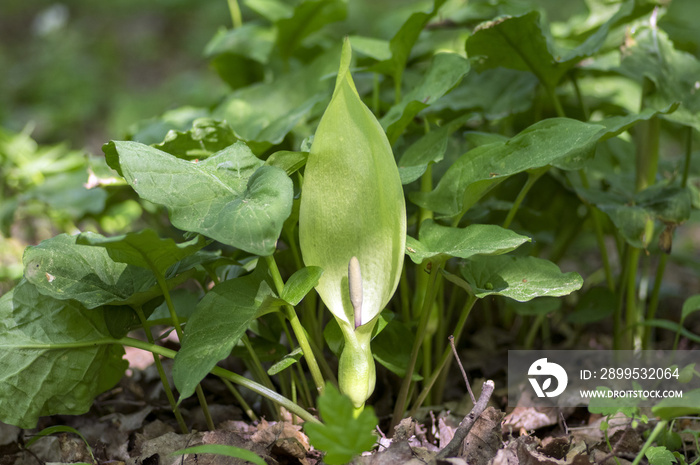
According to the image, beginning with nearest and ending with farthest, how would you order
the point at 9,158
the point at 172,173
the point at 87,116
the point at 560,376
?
the point at 172,173 < the point at 560,376 < the point at 9,158 < the point at 87,116

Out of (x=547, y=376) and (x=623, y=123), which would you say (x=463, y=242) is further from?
(x=547, y=376)

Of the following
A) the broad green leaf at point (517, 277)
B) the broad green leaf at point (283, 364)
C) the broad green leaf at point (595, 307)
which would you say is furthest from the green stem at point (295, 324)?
the broad green leaf at point (595, 307)

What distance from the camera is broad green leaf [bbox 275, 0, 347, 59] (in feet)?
4.57

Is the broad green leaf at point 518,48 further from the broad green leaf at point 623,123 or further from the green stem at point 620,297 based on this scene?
the green stem at point 620,297

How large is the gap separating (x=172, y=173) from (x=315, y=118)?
55 centimetres

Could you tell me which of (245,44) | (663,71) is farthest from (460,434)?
(245,44)

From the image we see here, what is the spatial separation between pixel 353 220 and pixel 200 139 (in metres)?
0.41

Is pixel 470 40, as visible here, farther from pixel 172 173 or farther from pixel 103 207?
pixel 103 207

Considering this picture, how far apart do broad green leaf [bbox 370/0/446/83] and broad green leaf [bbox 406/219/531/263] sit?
415mm

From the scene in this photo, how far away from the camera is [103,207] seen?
1.54 m

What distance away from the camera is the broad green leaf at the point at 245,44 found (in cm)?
152

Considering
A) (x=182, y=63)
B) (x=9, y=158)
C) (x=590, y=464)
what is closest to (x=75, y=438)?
(x=590, y=464)

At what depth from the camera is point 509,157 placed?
2.76 ft

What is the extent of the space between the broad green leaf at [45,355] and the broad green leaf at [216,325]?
0.22m
